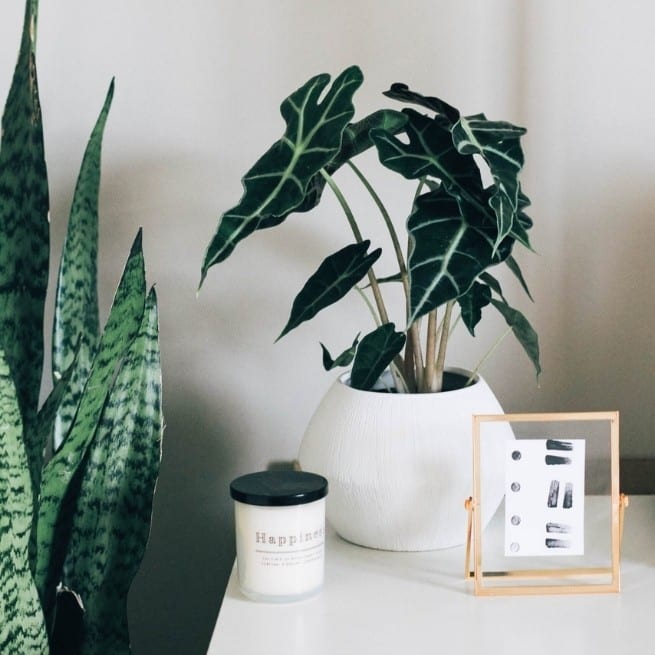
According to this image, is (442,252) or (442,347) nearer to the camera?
(442,252)

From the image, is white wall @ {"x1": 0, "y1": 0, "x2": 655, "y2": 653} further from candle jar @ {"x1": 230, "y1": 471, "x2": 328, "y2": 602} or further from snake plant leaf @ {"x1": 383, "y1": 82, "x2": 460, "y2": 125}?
candle jar @ {"x1": 230, "y1": 471, "x2": 328, "y2": 602}

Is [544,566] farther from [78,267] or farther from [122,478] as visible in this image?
[78,267]

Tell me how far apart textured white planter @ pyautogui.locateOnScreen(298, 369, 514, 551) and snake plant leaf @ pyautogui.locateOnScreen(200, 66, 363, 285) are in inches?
8.5

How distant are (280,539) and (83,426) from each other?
0.63 feet

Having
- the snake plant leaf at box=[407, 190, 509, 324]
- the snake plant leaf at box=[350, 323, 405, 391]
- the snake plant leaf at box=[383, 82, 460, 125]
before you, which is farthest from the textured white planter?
the snake plant leaf at box=[383, 82, 460, 125]

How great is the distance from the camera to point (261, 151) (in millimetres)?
1070

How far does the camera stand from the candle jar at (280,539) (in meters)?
0.76

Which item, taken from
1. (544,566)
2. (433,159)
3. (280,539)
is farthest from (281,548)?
(433,159)

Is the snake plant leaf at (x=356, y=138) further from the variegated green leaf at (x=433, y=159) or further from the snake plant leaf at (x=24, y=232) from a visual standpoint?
the snake plant leaf at (x=24, y=232)

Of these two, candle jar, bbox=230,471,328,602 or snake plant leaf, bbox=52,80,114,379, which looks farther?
snake plant leaf, bbox=52,80,114,379

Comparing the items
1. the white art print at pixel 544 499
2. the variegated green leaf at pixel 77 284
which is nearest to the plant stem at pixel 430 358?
the white art print at pixel 544 499

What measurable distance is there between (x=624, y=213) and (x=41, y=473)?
2.27ft

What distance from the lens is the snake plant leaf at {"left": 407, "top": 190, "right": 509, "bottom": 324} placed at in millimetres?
713

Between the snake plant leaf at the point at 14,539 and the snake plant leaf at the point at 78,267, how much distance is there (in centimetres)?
21
